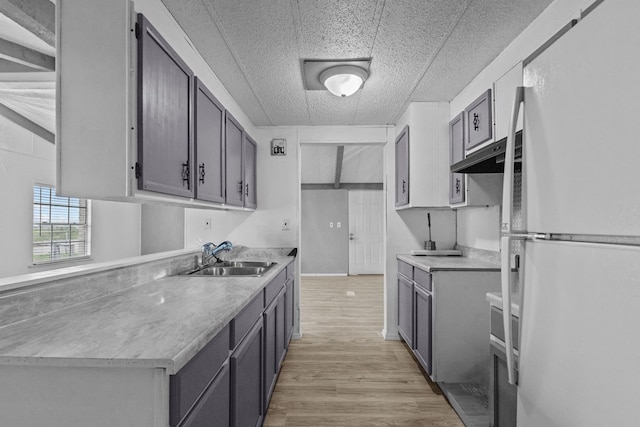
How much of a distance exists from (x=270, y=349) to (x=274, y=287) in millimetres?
421

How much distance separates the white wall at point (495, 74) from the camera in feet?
5.22

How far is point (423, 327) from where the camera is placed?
2592mm

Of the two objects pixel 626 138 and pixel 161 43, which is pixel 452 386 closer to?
pixel 626 138

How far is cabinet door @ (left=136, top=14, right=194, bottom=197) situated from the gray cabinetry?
2.19 m

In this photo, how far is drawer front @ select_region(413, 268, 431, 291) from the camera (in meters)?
2.49

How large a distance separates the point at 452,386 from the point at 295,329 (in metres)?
1.67

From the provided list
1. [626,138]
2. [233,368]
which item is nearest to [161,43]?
[233,368]

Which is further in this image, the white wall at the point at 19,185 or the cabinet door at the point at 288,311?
the white wall at the point at 19,185

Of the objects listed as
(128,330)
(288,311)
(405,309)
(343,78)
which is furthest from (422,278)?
(128,330)

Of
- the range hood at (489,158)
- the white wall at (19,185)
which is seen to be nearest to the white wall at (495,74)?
the range hood at (489,158)

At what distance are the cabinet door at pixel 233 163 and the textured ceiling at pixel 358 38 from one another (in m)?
0.32

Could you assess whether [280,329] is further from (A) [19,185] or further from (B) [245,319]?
(A) [19,185]

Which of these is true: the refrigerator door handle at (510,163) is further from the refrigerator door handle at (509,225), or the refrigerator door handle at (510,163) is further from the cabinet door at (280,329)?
the cabinet door at (280,329)

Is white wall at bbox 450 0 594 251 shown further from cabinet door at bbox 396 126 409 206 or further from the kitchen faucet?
the kitchen faucet
